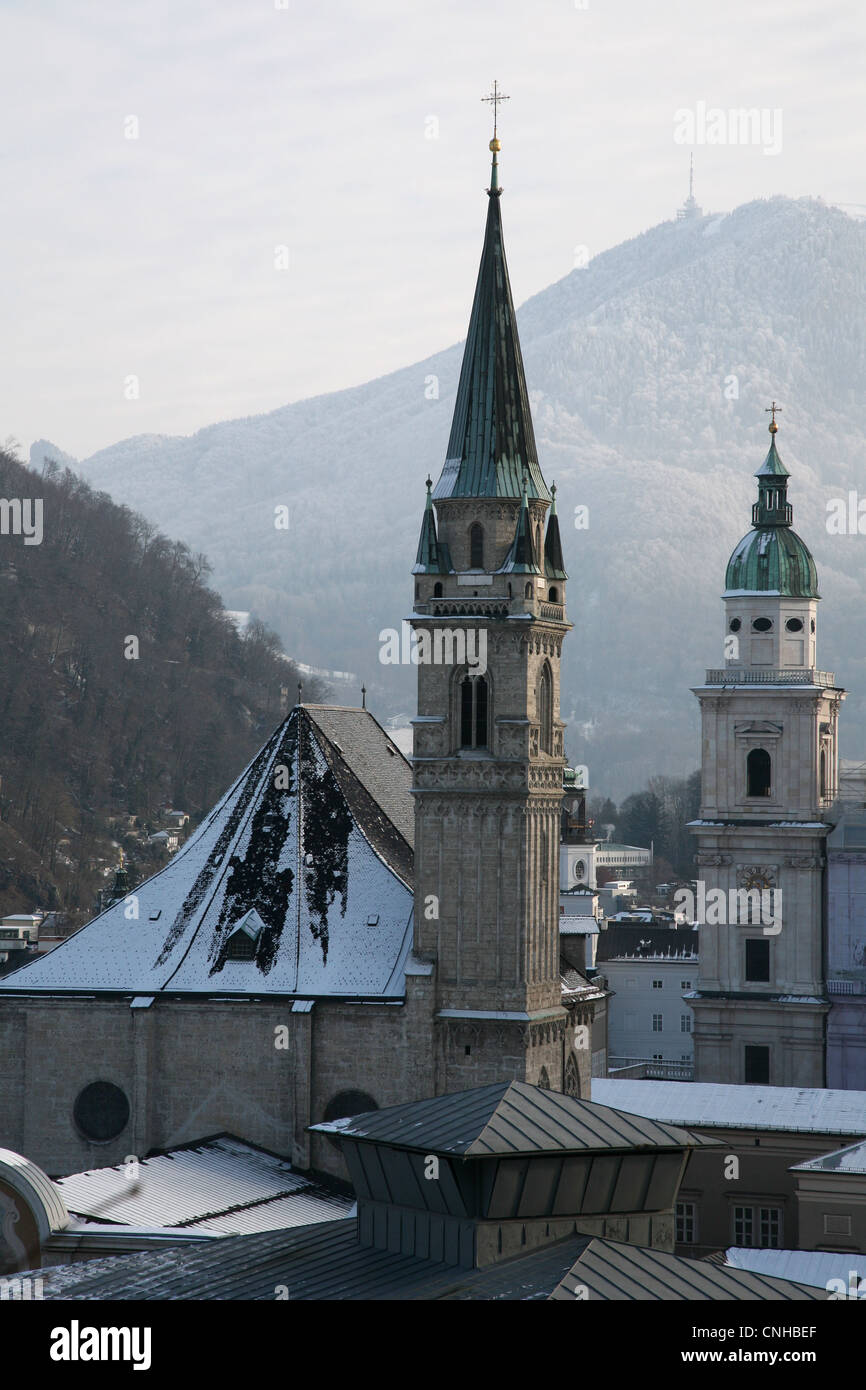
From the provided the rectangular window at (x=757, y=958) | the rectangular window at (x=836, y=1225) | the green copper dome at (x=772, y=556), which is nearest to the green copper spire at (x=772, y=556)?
the green copper dome at (x=772, y=556)

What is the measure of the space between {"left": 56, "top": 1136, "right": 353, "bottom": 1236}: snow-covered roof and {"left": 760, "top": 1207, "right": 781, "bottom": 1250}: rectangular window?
1498 cm

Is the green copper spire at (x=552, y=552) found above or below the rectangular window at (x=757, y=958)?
above

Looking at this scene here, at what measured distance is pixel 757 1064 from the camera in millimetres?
82188

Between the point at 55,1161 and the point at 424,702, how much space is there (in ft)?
47.7

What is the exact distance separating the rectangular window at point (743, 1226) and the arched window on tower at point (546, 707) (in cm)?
1593

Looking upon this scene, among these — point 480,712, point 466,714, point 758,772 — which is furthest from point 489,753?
point 758,772

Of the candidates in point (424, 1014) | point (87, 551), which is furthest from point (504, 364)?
point (87, 551)

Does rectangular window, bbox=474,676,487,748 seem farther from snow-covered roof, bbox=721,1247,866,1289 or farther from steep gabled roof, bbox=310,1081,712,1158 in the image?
steep gabled roof, bbox=310,1081,712,1158

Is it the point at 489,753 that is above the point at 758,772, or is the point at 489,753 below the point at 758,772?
below

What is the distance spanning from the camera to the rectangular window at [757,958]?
8288 cm

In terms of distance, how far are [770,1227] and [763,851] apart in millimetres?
24168

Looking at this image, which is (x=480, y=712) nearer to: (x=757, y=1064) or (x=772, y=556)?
(x=757, y=1064)

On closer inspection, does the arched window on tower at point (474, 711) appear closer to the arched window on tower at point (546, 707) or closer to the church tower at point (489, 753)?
the church tower at point (489, 753)
